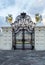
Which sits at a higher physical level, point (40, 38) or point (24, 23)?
point (24, 23)

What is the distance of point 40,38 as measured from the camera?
17578mm

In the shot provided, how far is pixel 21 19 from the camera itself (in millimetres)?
17734

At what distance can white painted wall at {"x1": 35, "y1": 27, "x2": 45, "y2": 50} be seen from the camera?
1755 cm

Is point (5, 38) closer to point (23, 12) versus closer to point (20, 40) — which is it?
point (20, 40)

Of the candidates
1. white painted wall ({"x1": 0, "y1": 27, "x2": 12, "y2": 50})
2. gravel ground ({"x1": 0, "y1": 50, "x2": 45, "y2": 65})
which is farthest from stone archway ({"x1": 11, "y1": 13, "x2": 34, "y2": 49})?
gravel ground ({"x1": 0, "y1": 50, "x2": 45, "y2": 65})

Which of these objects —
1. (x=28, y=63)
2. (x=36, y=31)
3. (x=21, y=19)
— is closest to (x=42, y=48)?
(x=36, y=31)

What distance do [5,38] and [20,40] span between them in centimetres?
135

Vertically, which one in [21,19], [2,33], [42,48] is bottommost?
[42,48]

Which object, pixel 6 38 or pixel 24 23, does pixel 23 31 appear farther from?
pixel 6 38

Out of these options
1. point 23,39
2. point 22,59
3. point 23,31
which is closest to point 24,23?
point 23,31

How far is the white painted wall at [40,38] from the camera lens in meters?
17.5

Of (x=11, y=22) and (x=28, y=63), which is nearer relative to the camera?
(x=28, y=63)

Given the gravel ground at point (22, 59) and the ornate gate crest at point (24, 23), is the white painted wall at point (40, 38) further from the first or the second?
the gravel ground at point (22, 59)

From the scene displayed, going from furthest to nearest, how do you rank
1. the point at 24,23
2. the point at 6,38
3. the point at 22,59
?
the point at 6,38, the point at 24,23, the point at 22,59
